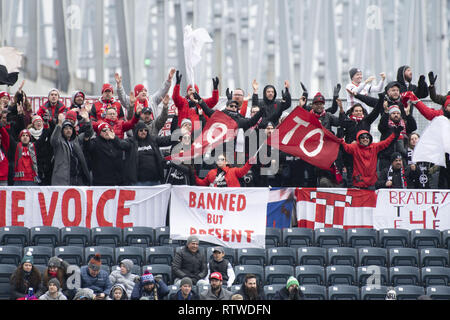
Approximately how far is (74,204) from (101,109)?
207cm

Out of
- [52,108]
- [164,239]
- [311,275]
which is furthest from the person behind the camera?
[52,108]

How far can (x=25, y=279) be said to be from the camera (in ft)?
56.7

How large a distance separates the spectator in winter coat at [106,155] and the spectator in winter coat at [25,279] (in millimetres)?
3517

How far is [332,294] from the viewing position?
57.7 feet

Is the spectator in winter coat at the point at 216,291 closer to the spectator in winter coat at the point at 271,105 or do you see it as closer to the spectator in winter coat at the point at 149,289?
the spectator in winter coat at the point at 149,289

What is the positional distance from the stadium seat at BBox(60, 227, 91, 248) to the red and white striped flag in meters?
3.85

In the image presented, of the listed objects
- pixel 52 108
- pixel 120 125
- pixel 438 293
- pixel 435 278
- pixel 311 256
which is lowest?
pixel 438 293

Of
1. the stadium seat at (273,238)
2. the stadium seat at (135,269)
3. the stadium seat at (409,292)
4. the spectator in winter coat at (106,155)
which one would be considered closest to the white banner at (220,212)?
the stadium seat at (273,238)

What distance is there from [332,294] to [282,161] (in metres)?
4.04

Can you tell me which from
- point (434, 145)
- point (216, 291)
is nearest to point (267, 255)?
point (216, 291)

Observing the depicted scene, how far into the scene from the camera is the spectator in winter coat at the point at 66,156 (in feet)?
66.4

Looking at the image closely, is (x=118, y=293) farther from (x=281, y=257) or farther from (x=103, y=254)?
(x=281, y=257)
